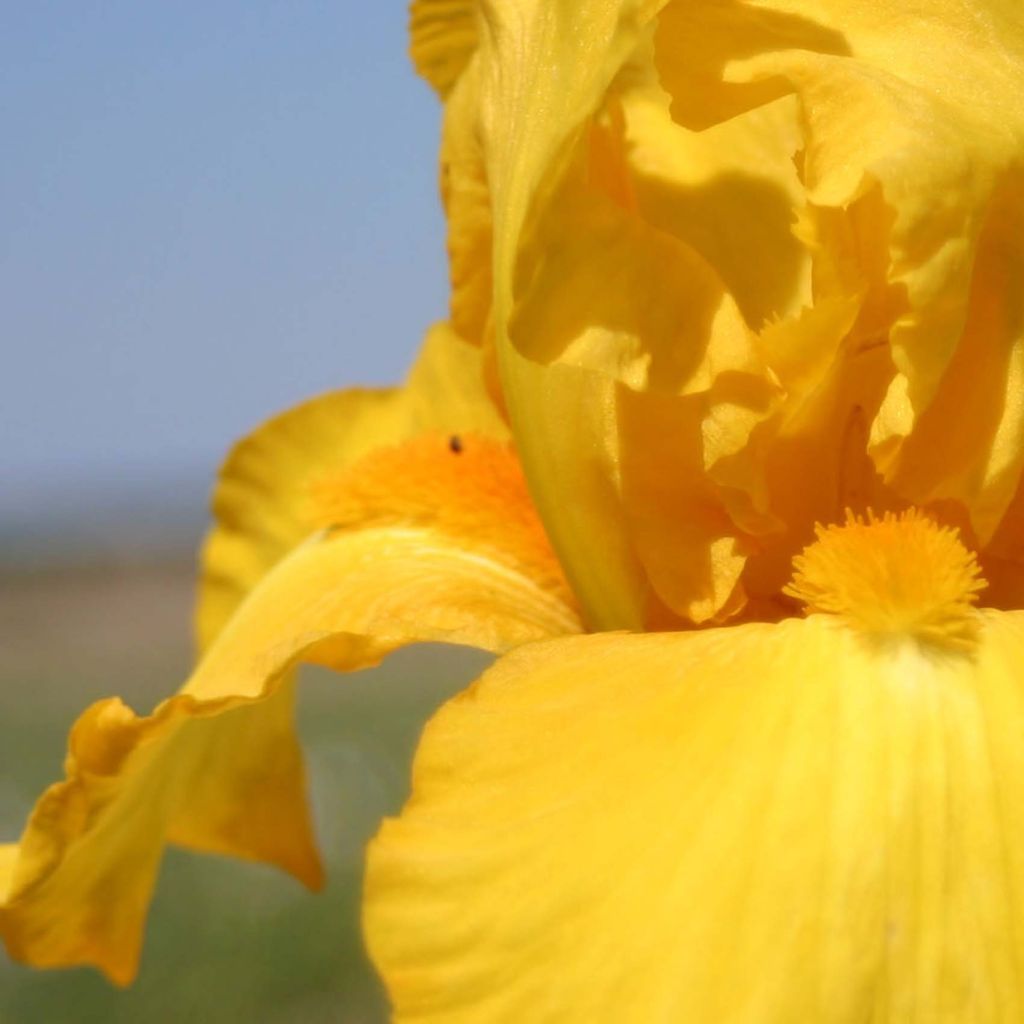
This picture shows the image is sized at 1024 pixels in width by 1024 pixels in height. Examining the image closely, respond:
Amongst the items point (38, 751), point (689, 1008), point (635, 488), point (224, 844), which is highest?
point (635, 488)

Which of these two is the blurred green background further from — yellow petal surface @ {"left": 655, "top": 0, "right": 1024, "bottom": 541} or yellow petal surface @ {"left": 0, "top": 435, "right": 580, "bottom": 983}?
yellow petal surface @ {"left": 655, "top": 0, "right": 1024, "bottom": 541}

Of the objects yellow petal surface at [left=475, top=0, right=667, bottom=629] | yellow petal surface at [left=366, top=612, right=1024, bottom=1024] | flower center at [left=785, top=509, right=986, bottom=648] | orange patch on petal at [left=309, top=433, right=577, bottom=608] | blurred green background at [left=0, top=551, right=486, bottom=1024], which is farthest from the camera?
blurred green background at [left=0, top=551, right=486, bottom=1024]

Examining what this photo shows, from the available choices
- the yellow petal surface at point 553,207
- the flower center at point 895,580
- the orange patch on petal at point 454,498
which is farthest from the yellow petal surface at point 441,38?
the flower center at point 895,580

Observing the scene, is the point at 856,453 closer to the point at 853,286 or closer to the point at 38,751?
the point at 853,286

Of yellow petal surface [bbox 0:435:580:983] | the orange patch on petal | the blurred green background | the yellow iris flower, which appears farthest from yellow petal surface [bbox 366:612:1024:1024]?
the blurred green background

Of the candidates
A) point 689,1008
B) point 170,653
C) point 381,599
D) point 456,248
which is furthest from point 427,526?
point 170,653

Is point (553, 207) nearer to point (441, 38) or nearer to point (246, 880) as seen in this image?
point (441, 38)
